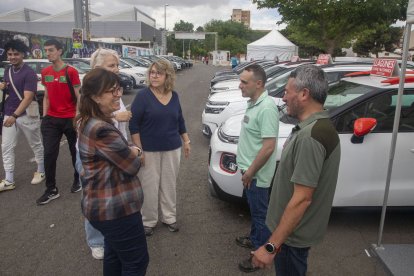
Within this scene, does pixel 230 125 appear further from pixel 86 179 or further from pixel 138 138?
pixel 86 179

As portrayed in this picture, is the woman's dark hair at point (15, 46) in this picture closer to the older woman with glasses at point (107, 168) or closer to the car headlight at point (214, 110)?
the older woman with glasses at point (107, 168)

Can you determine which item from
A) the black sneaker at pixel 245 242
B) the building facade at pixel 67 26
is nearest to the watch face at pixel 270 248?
the black sneaker at pixel 245 242

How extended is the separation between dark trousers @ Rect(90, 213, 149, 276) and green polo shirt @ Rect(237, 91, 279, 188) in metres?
1.07

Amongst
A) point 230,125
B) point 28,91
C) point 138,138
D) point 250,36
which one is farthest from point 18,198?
point 250,36

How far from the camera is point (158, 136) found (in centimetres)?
312

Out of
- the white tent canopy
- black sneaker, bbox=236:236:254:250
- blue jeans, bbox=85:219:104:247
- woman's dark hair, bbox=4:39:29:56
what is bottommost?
black sneaker, bbox=236:236:254:250

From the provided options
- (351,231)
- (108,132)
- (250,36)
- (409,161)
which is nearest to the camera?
(108,132)

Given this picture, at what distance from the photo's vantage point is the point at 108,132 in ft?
5.78

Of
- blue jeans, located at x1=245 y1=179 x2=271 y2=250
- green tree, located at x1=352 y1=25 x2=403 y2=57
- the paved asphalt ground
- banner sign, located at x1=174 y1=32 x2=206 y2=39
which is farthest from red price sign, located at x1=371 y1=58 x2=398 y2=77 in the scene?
banner sign, located at x1=174 y1=32 x2=206 y2=39

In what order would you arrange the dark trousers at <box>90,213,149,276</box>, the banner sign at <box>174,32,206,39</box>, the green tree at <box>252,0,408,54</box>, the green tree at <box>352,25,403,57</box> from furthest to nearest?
1. the banner sign at <box>174,32,206,39</box>
2. the green tree at <box>352,25,403,57</box>
3. the green tree at <box>252,0,408,54</box>
4. the dark trousers at <box>90,213,149,276</box>

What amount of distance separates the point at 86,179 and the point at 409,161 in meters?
2.95

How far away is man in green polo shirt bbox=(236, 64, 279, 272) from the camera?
8.32 ft

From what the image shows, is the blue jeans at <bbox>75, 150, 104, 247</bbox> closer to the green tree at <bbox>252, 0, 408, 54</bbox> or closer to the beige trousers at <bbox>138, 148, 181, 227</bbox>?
the beige trousers at <bbox>138, 148, 181, 227</bbox>

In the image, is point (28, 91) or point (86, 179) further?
point (28, 91)
